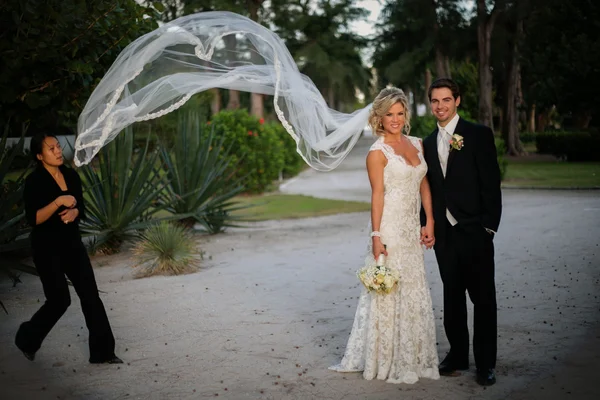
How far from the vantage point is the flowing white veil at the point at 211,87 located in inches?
260

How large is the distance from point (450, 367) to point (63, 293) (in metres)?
3.12

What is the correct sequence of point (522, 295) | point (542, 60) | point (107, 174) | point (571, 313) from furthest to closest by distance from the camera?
point (542, 60) → point (107, 174) → point (522, 295) → point (571, 313)

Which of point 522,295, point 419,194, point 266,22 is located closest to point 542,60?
point 266,22

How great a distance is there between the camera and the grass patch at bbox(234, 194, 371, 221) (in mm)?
17469

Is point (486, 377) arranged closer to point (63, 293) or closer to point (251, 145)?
point (63, 293)

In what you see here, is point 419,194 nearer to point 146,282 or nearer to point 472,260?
point 472,260

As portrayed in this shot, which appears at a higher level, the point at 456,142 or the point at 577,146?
the point at 456,142

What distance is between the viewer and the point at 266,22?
148ft

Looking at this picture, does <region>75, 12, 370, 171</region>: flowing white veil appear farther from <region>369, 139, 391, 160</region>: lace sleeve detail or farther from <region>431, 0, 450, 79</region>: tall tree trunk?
<region>431, 0, 450, 79</region>: tall tree trunk

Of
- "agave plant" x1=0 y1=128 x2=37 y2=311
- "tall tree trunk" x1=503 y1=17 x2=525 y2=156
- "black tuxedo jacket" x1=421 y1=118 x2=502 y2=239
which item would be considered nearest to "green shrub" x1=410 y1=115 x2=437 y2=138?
"tall tree trunk" x1=503 y1=17 x2=525 y2=156

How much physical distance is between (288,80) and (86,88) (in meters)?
3.76

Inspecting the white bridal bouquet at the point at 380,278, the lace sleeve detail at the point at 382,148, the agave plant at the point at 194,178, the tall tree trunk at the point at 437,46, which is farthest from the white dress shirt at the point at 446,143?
the tall tree trunk at the point at 437,46

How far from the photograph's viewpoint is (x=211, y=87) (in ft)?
22.4

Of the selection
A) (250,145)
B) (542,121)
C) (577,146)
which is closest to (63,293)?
(250,145)
